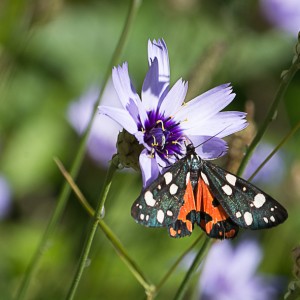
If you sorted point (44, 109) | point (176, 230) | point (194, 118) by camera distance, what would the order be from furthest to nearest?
point (44, 109), point (194, 118), point (176, 230)

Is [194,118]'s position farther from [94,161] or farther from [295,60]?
[94,161]

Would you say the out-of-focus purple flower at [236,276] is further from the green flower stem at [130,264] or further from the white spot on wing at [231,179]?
the white spot on wing at [231,179]

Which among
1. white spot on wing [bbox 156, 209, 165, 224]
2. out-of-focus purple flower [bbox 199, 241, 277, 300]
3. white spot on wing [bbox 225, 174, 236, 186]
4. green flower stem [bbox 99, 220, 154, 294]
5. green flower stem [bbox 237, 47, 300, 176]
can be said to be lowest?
out-of-focus purple flower [bbox 199, 241, 277, 300]

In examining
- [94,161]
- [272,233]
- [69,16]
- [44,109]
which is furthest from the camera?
[69,16]

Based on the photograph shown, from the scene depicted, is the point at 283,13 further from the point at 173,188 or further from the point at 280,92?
the point at 173,188

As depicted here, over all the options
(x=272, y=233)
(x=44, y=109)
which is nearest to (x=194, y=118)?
(x=272, y=233)

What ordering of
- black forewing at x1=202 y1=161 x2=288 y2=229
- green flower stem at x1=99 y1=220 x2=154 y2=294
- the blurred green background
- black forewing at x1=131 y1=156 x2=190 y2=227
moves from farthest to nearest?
the blurred green background
green flower stem at x1=99 y1=220 x2=154 y2=294
black forewing at x1=202 y1=161 x2=288 y2=229
black forewing at x1=131 y1=156 x2=190 y2=227

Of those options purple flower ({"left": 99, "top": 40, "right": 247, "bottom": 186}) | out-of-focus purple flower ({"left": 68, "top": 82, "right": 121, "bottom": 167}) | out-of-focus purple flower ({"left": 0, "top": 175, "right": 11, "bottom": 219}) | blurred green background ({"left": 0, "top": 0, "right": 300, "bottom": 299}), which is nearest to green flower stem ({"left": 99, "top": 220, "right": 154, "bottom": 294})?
purple flower ({"left": 99, "top": 40, "right": 247, "bottom": 186})

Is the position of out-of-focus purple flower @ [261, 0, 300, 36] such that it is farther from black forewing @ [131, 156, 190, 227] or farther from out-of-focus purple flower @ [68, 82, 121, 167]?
black forewing @ [131, 156, 190, 227]
